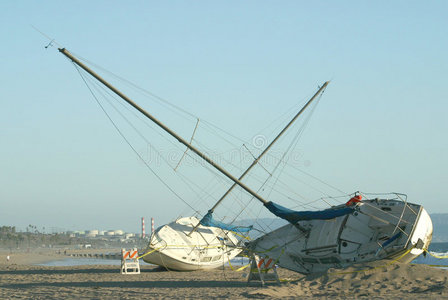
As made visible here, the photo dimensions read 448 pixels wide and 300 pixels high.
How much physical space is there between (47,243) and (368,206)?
16053cm

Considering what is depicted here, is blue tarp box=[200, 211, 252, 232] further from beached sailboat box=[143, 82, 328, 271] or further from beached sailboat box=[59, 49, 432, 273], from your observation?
beached sailboat box=[59, 49, 432, 273]

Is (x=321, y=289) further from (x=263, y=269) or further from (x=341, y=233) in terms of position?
(x=341, y=233)

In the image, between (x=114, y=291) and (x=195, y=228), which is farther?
(x=195, y=228)

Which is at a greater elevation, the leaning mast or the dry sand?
the leaning mast

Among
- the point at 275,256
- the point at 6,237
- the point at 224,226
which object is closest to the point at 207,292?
the point at 275,256

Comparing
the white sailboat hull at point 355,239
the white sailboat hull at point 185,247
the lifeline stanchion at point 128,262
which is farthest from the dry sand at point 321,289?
the white sailboat hull at point 185,247

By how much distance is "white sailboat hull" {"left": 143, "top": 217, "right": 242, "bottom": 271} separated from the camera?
29.6 metres

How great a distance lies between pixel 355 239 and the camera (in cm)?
2203

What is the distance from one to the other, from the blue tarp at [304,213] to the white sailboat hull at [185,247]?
6848mm

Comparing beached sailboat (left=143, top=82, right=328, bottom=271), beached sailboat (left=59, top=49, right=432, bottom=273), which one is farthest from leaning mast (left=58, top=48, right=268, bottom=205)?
beached sailboat (left=143, top=82, right=328, bottom=271)

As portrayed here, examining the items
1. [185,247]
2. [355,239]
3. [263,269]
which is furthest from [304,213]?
[185,247]

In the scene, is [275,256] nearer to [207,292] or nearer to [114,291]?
[207,292]

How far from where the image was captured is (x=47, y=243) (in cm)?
17112

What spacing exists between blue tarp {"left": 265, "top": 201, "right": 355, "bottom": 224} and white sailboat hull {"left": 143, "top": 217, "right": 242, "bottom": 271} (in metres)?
6.85
